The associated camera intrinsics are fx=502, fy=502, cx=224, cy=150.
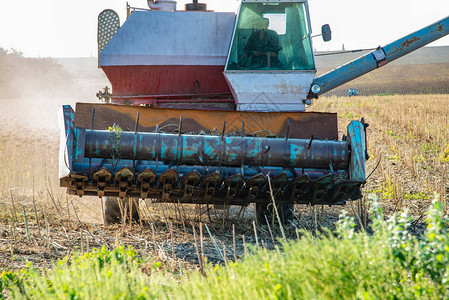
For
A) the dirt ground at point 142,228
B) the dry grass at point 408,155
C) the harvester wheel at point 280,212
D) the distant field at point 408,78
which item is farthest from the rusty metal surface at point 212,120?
the distant field at point 408,78

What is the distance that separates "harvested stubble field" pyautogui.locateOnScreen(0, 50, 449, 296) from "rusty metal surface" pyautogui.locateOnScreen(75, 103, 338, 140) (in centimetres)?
86

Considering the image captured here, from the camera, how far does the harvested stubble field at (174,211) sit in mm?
4203

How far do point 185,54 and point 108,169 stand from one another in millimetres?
2056

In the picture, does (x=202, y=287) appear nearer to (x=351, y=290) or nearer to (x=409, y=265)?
(x=351, y=290)

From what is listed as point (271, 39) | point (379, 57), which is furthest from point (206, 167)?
point (379, 57)

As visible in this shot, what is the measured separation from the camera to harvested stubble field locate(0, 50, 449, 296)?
4.20 m

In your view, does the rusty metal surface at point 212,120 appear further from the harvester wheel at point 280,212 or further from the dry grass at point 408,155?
the dry grass at point 408,155

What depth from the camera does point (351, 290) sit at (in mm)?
2248

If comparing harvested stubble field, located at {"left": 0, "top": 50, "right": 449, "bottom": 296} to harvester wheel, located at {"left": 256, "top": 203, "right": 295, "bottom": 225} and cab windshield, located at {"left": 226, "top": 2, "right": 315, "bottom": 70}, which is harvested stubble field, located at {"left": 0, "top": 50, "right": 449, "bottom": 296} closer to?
harvester wheel, located at {"left": 256, "top": 203, "right": 295, "bottom": 225}

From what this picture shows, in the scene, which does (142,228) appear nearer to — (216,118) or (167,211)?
(167,211)

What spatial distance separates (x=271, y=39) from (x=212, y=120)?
4.66 ft

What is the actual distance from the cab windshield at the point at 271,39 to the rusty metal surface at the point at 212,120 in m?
0.81

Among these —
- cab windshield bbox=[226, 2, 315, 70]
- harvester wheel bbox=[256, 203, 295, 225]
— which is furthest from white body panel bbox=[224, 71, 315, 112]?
harvester wheel bbox=[256, 203, 295, 225]

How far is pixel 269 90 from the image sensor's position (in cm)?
544
